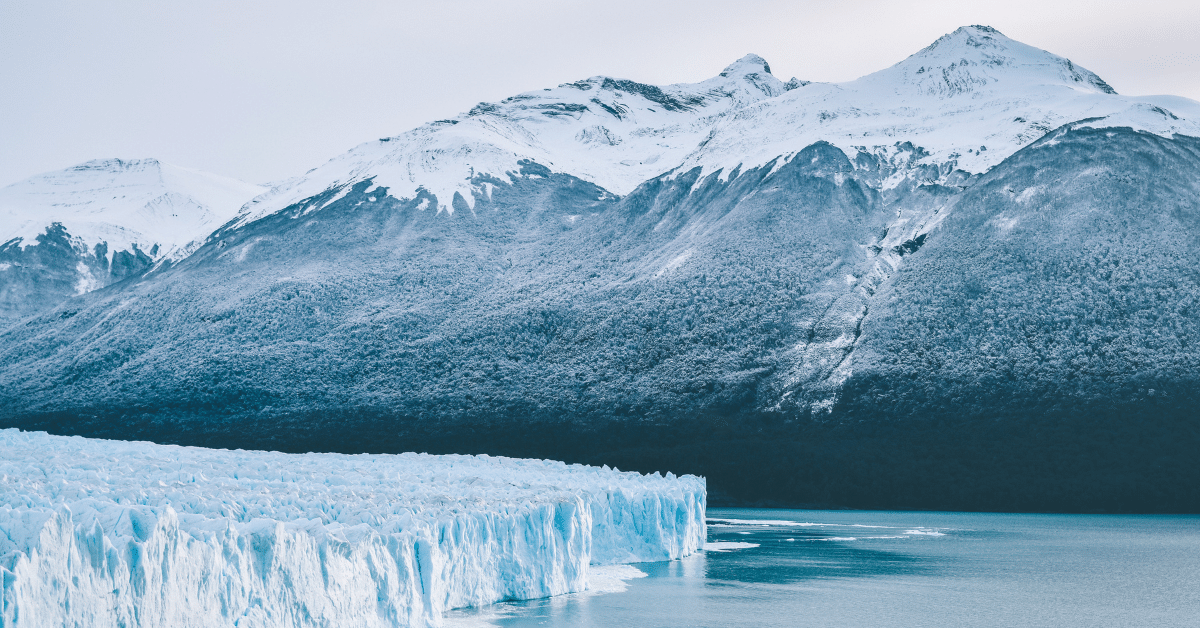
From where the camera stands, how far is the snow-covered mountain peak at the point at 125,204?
151 metres

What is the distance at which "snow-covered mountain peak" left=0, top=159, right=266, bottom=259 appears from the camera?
151 meters

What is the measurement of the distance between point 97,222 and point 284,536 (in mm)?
151365

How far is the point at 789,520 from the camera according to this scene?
5809 cm

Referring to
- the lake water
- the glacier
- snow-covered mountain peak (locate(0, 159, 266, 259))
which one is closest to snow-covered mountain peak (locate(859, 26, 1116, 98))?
the lake water

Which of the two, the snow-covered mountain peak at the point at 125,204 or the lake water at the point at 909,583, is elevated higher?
the snow-covered mountain peak at the point at 125,204

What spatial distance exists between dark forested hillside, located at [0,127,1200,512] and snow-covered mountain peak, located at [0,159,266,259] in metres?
37.4

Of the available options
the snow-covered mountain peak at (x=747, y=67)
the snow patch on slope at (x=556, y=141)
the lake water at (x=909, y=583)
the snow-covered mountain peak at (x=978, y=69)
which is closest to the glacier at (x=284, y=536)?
the lake water at (x=909, y=583)

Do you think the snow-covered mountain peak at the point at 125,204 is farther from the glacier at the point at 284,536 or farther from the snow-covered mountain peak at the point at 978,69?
the glacier at the point at 284,536

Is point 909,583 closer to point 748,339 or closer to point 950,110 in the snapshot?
point 748,339

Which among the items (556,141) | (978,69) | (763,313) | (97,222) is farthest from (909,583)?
(97,222)

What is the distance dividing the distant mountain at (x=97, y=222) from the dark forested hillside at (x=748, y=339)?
72.9 feet

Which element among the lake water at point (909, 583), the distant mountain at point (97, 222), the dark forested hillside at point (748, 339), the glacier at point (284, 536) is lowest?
the lake water at point (909, 583)

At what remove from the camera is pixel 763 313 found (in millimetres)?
84125

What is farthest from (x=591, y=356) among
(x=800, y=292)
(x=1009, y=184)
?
(x=1009, y=184)
